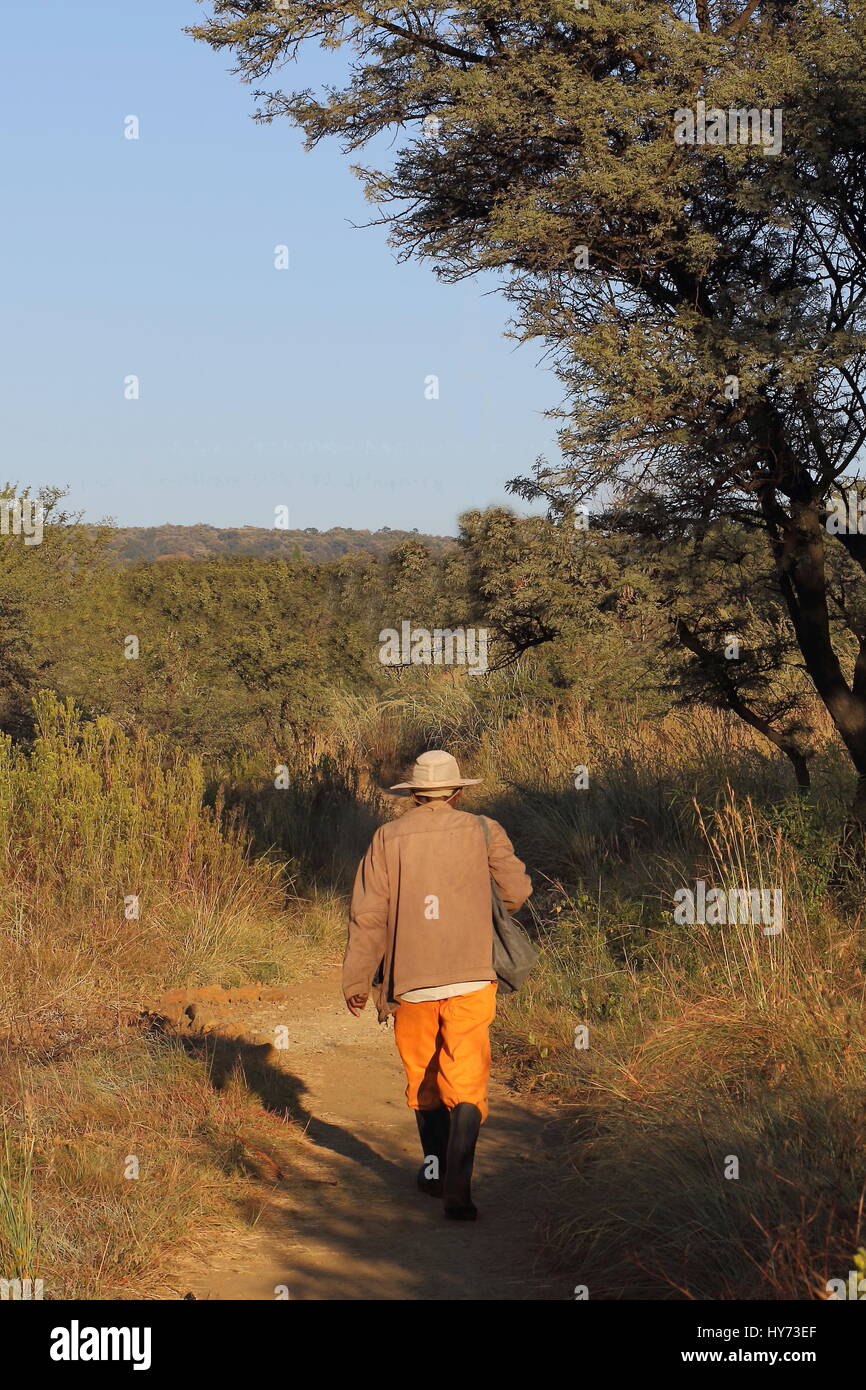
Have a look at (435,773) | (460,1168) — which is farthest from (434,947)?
(460,1168)

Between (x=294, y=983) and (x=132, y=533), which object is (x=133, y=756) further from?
(x=132, y=533)

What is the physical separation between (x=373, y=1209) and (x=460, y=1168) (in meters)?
0.48

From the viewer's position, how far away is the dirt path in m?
4.54

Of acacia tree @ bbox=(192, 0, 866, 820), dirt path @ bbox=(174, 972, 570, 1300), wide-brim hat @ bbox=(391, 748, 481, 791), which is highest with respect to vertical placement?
acacia tree @ bbox=(192, 0, 866, 820)

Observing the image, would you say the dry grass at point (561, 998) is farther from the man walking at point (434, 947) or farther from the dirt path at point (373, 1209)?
the man walking at point (434, 947)

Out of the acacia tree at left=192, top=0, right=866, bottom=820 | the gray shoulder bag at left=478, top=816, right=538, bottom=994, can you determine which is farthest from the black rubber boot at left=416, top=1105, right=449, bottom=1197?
the acacia tree at left=192, top=0, right=866, bottom=820

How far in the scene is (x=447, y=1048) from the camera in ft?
17.6

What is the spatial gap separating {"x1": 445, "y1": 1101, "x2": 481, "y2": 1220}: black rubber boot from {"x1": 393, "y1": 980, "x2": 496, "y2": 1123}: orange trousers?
11 centimetres

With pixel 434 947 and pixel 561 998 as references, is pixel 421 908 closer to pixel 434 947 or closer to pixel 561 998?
pixel 434 947

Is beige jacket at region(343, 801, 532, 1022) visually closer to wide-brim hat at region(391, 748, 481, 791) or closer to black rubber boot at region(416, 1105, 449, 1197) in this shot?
wide-brim hat at region(391, 748, 481, 791)

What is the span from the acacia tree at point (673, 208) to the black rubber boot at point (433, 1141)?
3.48 m

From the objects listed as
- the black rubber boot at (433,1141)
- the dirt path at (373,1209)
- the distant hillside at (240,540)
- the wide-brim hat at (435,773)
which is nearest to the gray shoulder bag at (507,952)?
the wide-brim hat at (435,773)

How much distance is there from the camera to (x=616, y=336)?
7.16 meters

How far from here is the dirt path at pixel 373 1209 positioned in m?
4.54
